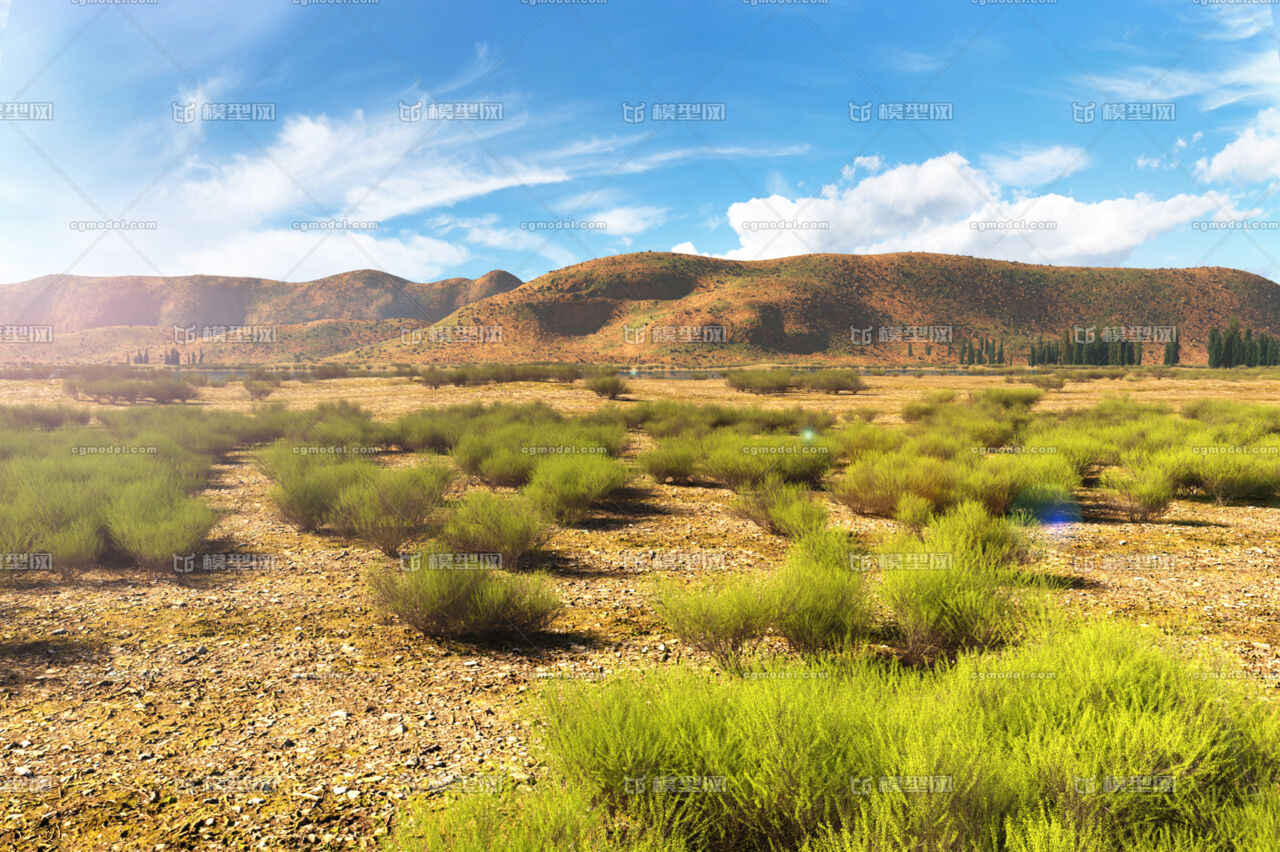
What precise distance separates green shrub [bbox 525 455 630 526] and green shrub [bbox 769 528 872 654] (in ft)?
16.7

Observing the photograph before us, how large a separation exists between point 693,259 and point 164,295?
162 meters

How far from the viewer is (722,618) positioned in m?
4.89

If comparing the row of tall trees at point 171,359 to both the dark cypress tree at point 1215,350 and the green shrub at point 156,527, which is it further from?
the dark cypress tree at point 1215,350

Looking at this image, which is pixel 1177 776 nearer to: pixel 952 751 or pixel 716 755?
pixel 952 751

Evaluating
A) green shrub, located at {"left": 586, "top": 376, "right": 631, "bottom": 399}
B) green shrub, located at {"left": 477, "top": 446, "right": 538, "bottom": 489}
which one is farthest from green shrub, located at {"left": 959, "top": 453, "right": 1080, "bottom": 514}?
green shrub, located at {"left": 586, "top": 376, "right": 631, "bottom": 399}

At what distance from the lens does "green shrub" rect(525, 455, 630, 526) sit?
9891 mm

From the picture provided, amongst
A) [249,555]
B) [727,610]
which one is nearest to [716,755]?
[727,610]

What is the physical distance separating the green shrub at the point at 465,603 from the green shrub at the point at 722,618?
141 cm

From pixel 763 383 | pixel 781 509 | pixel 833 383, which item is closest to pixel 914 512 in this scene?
pixel 781 509

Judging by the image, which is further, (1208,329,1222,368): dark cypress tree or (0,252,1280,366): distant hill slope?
(0,252,1280,366): distant hill slope

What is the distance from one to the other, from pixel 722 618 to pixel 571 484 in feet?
18.9

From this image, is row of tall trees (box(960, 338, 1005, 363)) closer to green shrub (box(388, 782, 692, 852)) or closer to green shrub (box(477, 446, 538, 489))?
green shrub (box(477, 446, 538, 489))

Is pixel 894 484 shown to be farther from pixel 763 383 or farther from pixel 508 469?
pixel 763 383

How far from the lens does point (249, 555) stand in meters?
8.12
